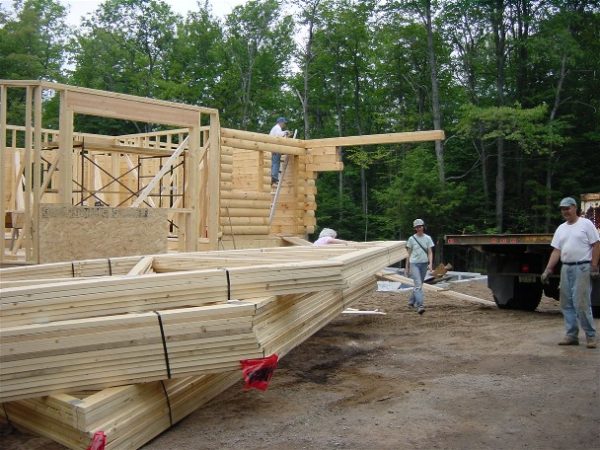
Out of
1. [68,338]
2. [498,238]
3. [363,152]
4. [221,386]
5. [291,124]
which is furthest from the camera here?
[291,124]

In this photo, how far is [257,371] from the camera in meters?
5.58

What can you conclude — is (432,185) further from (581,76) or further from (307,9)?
(307,9)

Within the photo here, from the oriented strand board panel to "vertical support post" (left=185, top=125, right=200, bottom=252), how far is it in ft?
4.48

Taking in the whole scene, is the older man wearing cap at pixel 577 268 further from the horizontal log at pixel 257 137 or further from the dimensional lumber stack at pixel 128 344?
the horizontal log at pixel 257 137

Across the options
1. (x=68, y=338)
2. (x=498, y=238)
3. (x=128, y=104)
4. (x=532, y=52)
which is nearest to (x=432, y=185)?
(x=532, y=52)

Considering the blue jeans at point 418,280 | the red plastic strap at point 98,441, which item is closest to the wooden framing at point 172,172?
the blue jeans at point 418,280

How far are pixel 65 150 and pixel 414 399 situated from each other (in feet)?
21.7

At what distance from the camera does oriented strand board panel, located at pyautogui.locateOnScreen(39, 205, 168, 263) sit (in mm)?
9750

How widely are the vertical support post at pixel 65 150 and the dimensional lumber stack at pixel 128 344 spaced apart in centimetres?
436

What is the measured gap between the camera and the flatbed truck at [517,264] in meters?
11.6

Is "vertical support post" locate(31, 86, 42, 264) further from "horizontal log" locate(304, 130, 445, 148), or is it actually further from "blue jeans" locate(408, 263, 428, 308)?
"horizontal log" locate(304, 130, 445, 148)

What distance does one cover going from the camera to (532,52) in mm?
32562

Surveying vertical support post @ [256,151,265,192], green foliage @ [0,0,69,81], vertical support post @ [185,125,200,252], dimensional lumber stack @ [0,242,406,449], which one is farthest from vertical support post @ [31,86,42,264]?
green foliage @ [0,0,69,81]

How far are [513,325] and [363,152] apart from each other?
25281 mm
